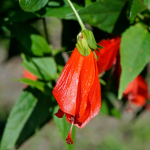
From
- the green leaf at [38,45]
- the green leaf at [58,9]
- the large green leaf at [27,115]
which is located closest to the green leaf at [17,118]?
the large green leaf at [27,115]

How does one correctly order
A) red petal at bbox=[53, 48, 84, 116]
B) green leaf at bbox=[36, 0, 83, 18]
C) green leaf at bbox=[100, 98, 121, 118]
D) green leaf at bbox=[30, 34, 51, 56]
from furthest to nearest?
green leaf at bbox=[100, 98, 121, 118] → green leaf at bbox=[30, 34, 51, 56] → green leaf at bbox=[36, 0, 83, 18] → red petal at bbox=[53, 48, 84, 116]

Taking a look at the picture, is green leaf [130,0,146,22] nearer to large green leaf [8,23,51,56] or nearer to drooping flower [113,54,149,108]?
drooping flower [113,54,149,108]

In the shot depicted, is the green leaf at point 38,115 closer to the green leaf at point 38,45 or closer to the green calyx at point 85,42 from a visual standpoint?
the green leaf at point 38,45

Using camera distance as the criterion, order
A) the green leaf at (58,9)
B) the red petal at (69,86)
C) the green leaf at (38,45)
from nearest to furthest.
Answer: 1. the red petal at (69,86)
2. the green leaf at (58,9)
3. the green leaf at (38,45)

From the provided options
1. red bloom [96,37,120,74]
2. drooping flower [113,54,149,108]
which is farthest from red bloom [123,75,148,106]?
red bloom [96,37,120,74]

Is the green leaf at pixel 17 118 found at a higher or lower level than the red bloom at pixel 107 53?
lower

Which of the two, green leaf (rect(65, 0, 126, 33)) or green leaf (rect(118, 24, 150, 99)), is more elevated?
green leaf (rect(65, 0, 126, 33))

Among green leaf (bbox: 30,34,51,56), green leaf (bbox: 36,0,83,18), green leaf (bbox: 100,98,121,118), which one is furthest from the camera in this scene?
green leaf (bbox: 100,98,121,118)

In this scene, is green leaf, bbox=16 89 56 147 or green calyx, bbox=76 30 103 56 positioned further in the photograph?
green leaf, bbox=16 89 56 147

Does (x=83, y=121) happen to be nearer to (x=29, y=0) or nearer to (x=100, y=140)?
(x=29, y=0)
